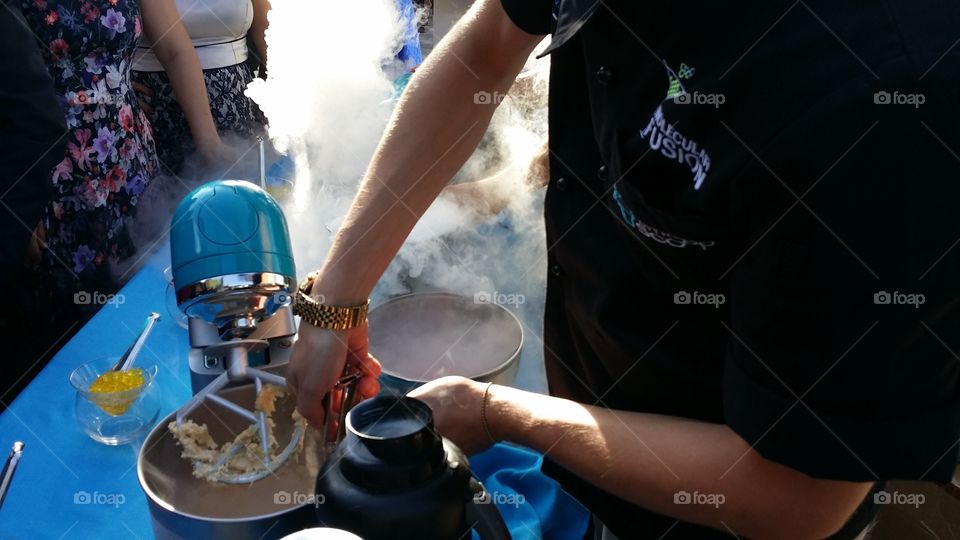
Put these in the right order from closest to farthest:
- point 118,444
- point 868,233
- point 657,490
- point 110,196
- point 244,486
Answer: point 868,233, point 657,490, point 244,486, point 118,444, point 110,196

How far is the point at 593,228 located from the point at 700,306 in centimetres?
23

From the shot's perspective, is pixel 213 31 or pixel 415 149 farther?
pixel 213 31

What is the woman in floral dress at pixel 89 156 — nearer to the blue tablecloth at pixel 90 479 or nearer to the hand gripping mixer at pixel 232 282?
the blue tablecloth at pixel 90 479

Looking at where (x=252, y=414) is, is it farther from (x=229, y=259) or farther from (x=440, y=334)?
(x=440, y=334)

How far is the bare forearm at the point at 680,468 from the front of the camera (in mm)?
751

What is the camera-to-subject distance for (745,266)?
71 cm

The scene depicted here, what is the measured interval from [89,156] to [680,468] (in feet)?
7.17

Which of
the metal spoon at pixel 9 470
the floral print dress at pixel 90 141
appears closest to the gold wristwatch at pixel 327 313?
the metal spoon at pixel 9 470

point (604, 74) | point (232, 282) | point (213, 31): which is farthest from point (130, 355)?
point (213, 31)

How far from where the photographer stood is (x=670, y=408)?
3.19ft

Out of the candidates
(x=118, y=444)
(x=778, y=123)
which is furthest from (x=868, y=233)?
(x=118, y=444)

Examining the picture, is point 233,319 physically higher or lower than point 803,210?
lower

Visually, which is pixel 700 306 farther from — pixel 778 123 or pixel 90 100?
pixel 90 100

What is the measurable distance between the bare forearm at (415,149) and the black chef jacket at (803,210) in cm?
34
